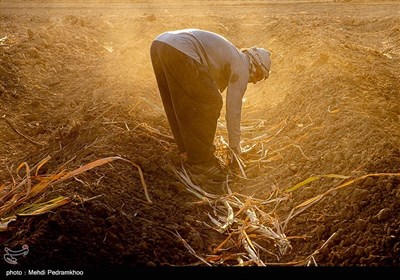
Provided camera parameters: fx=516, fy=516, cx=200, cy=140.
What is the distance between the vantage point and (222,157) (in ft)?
18.3

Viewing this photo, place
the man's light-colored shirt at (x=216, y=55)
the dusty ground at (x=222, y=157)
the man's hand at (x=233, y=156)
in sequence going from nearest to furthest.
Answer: the dusty ground at (x=222, y=157) → the man's light-colored shirt at (x=216, y=55) → the man's hand at (x=233, y=156)

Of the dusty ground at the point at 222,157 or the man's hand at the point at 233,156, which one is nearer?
the dusty ground at the point at 222,157

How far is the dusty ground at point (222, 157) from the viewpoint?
3.67m

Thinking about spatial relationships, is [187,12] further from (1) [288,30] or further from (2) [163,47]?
(2) [163,47]

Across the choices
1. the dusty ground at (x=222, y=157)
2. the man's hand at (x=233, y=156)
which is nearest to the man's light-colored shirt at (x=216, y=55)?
the man's hand at (x=233, y=156)

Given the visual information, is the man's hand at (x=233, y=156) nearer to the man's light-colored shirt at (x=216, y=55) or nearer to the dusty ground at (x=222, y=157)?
the dusty ground at (x=222, y=157)

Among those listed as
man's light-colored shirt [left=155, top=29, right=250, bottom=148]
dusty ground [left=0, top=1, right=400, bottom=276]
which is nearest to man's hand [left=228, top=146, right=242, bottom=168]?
dusty ground [left=0, top=1, right=400, bottom=276]

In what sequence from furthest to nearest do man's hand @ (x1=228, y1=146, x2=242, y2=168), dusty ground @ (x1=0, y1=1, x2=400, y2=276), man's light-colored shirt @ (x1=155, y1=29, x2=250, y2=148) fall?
1. man's hand @ (x1=228, y1=146, x2=242, y2=168)
2. man's light-colored shirt @ (x1=155, y1=29, x2=250, y2=148)
3. dusty ground @ (x1=0, y1=1, x2=400, y2=276)

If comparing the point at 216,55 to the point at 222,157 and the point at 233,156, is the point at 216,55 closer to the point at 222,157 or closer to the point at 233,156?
the point at 233,156

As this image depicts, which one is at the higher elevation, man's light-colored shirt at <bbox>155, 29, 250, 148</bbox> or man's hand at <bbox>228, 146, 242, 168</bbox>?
man's light-colored shirt at <bbox>155, 29, 250, 148</bbox>

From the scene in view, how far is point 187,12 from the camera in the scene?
A: 53.4ft

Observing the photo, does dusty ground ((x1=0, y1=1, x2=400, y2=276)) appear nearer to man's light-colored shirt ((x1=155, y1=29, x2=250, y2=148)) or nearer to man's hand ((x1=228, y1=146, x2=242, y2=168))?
man's hand ((x1=228, y1=146, x2=242, y2=168))

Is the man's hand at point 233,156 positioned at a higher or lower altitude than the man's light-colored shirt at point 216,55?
lower

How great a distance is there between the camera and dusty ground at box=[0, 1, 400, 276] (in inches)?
145
